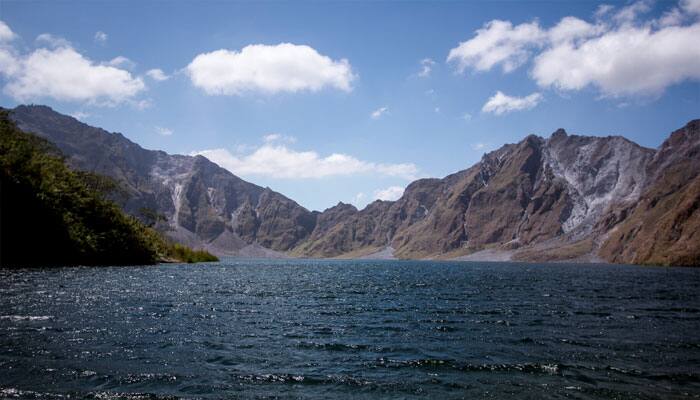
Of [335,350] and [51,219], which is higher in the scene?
[51,219]

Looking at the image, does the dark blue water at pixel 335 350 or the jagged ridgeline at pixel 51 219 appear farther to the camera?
the jagged ridgeline at pixel 51 219

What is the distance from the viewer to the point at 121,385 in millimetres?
19953

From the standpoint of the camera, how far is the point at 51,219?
4247 inches

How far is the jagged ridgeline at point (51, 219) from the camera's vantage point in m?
101

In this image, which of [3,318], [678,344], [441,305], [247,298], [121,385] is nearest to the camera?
[121,385]

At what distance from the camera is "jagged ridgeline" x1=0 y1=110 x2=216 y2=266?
10125 cm

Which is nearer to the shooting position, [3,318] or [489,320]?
[3,318]

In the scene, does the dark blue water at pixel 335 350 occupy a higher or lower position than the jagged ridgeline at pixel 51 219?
lower

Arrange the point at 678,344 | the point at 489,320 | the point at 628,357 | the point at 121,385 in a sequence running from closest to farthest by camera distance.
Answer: the point at 121,385 < the point at 628,357 < the point at 678,344 < the point at 489,320

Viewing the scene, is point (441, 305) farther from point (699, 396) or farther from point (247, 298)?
point (699, 396)

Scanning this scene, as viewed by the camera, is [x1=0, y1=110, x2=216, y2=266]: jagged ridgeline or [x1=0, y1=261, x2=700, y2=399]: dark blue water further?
[x1=0, y1=110, x2=216, y2=266]: jagged ridgeline

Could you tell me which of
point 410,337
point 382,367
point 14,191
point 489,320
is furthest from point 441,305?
point 14,191

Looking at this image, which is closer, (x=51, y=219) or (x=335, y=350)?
(x=335, y=350)

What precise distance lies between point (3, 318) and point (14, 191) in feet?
275
